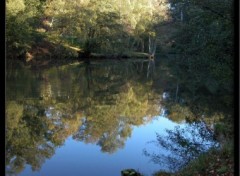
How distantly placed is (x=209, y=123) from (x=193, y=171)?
4.82m

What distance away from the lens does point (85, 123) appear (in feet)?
37.9

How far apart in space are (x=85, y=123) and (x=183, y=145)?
4.29m

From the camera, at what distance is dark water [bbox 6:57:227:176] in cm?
765

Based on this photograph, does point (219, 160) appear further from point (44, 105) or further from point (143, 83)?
point (143, 83)

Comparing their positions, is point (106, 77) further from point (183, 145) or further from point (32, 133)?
point (183, 145)

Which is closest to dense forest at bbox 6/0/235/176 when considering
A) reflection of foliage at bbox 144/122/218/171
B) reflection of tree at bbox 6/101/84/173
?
reflection of tree at bbox 6/101/84/173

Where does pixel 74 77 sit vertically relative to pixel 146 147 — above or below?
above

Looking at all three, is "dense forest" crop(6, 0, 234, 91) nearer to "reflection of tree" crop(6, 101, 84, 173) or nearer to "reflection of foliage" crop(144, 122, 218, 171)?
"reflection of foliage" crop(144, 122, 218, 171)

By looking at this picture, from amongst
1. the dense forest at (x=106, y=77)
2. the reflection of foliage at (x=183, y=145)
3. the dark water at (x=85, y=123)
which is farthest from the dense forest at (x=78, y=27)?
the reflection of foliage at (x=183, y=145)

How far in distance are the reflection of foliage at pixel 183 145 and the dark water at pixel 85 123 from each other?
294 mm

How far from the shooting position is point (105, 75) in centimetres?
2473

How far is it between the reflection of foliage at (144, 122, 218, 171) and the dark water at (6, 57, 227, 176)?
0.29 metres
